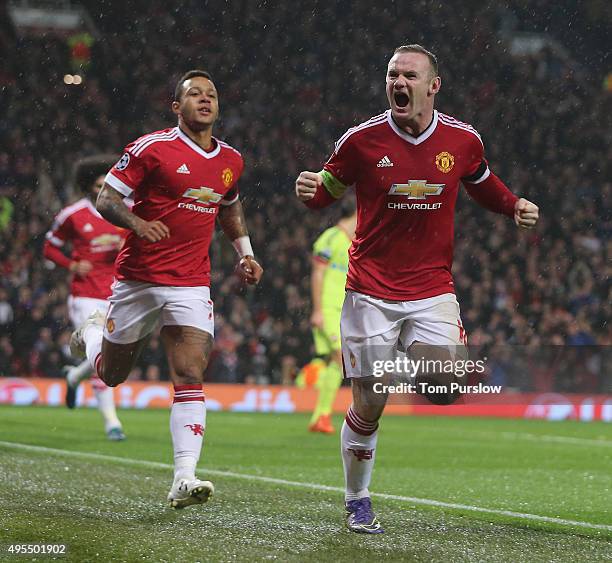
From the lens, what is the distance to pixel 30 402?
16.1 metres

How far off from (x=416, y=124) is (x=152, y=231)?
142 cm

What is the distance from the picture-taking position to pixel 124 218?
19.4 feet

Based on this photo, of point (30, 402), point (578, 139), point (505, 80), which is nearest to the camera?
point (30, 402)

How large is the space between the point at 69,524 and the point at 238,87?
1998 centimetres

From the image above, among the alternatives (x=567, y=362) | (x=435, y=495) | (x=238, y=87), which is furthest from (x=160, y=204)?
(x=238, y=87)

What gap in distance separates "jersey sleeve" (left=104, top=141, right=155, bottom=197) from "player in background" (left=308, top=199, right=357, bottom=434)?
505cm

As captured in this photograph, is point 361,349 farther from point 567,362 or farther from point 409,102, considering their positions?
point 567,362

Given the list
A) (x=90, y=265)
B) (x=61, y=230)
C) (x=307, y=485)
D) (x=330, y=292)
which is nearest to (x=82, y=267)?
(x=90, y=265)

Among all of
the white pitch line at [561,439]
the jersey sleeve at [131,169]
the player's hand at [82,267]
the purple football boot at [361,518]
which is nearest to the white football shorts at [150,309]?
the jersey sleeve at [131,169]

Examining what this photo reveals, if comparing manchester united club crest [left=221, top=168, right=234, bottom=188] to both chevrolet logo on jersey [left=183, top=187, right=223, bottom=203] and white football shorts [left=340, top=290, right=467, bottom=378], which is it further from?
white football shorts [left=340, top=290, right=467, bottom=378]

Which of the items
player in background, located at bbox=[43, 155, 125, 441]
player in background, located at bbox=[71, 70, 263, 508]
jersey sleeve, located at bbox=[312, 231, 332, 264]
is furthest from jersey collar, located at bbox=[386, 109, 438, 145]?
jersey sleeve, located at bbox=[312, 231, 332, 264]

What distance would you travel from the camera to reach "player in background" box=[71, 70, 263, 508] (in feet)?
19.6
